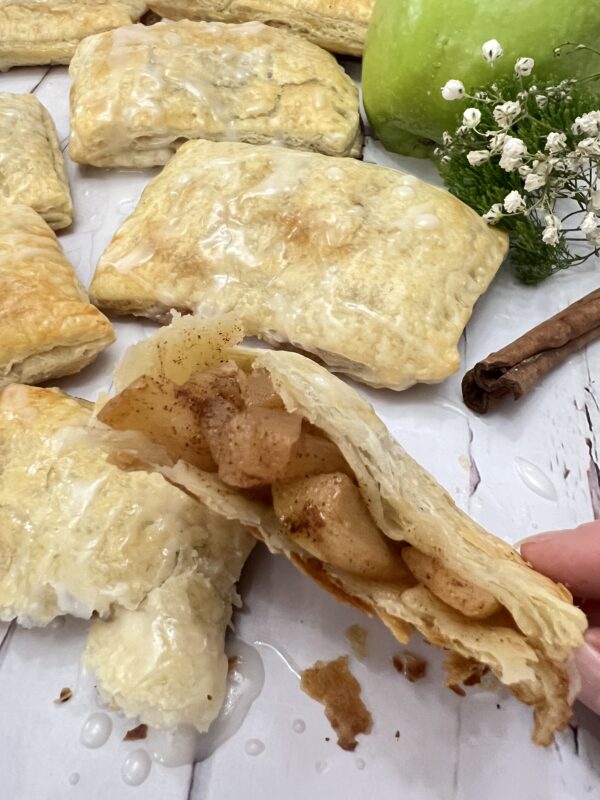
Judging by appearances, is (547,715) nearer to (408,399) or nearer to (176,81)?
(408,399)

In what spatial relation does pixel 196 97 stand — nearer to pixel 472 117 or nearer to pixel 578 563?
pixel 472 117

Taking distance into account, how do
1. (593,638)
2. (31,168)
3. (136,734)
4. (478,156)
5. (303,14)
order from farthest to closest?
(303,14) → (31,168) → (478,156) → (136,734) → (593,638)

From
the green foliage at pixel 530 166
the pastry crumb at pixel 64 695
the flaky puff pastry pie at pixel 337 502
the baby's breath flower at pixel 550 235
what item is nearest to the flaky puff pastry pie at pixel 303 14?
the green foliage at pixel 530 166

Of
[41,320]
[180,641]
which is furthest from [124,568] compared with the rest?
[41,320]

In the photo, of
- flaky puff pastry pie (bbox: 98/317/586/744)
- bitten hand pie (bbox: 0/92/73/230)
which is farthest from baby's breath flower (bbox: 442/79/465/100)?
bitten hand pie (bbox: 0/92/73/230)

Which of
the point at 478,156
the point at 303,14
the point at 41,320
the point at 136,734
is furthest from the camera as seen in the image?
the point at 303,14

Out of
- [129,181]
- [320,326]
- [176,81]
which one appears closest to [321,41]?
[176,81]

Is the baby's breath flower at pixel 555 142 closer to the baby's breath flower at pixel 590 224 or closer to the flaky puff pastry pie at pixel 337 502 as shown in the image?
the baby's breath flower at pixel 590 224
